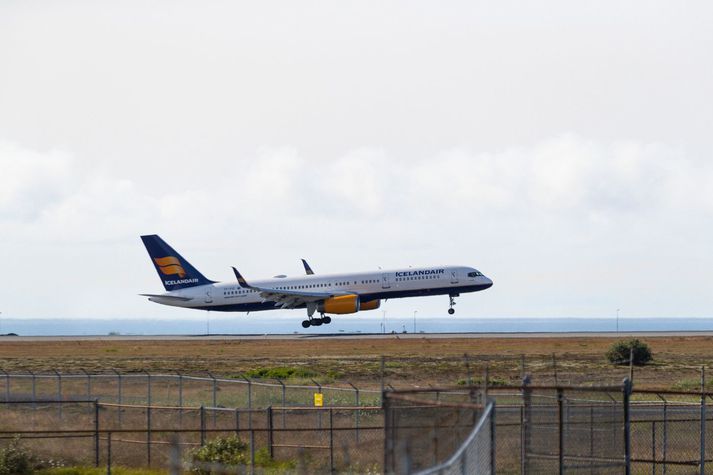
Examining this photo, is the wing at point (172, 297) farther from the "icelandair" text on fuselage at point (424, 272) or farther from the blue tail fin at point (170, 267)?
the "icelandair" text on fuselage at point (424, 272)

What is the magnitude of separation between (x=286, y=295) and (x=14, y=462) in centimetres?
6095

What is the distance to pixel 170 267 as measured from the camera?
3600 inches

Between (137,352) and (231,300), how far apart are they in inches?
672

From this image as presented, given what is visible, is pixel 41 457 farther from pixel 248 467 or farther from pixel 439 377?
pixel 439 377

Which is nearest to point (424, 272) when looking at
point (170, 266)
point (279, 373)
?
point (170, 266)

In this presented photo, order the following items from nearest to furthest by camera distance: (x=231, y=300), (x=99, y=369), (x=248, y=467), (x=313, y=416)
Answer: (x=248, y=467) → (x=313, y=416) → (x=99, y=369) → (x=231, y=300)

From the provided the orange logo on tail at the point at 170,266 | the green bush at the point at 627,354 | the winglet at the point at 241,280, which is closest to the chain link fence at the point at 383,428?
the green bush at the point at 627,354

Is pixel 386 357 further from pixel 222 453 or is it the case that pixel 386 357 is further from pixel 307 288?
pixel 222 453

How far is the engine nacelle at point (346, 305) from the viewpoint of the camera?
83562mm

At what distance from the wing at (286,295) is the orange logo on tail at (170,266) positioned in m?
7.19

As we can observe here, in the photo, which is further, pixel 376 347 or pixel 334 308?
pixel 334 308

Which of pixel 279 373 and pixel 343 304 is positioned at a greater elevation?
pixel 343 304

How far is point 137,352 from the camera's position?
71812 millimetres

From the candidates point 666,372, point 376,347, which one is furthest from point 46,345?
point 666,372
